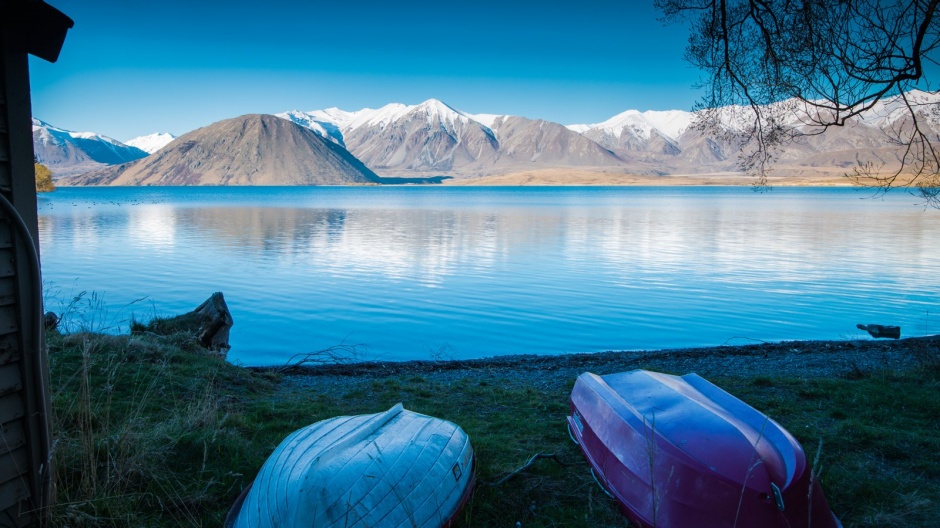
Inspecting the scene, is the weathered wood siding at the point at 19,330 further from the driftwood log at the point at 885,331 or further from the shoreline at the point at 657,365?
the driftwood log at the point at 885,331

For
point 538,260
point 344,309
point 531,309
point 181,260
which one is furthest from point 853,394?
Answer: point 181,260

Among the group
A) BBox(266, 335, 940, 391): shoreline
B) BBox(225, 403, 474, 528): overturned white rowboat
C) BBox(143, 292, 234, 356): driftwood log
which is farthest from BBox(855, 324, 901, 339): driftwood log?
BBox(143, 292, 234, 356): driftwood log

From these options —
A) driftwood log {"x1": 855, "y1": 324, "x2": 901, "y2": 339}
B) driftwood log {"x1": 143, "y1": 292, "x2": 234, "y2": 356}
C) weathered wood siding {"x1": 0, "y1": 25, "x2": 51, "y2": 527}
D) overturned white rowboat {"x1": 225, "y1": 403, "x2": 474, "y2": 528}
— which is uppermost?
weathered wood siding {"x1": 0, "y1": 25, "x2": 51, "y2": 527}

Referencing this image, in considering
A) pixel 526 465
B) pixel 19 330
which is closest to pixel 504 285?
pixel 526 465

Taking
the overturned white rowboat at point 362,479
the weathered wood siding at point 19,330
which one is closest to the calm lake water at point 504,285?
the overturned white rowboat at point 362,479

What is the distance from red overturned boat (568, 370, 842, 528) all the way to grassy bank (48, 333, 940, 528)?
329 millimetres

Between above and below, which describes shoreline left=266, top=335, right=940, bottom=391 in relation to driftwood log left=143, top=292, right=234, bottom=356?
below

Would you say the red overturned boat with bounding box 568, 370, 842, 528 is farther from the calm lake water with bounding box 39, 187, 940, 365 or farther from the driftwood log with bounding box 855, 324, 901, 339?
the driftwood log with bounding box 855, 324, 901, 339

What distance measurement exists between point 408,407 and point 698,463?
163 inches

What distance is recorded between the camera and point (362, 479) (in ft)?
12.9

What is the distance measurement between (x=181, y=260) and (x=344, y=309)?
14114 mm

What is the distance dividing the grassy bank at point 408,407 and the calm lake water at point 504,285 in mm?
4882

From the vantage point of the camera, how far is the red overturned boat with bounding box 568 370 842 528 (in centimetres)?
399

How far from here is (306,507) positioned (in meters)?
3.74
